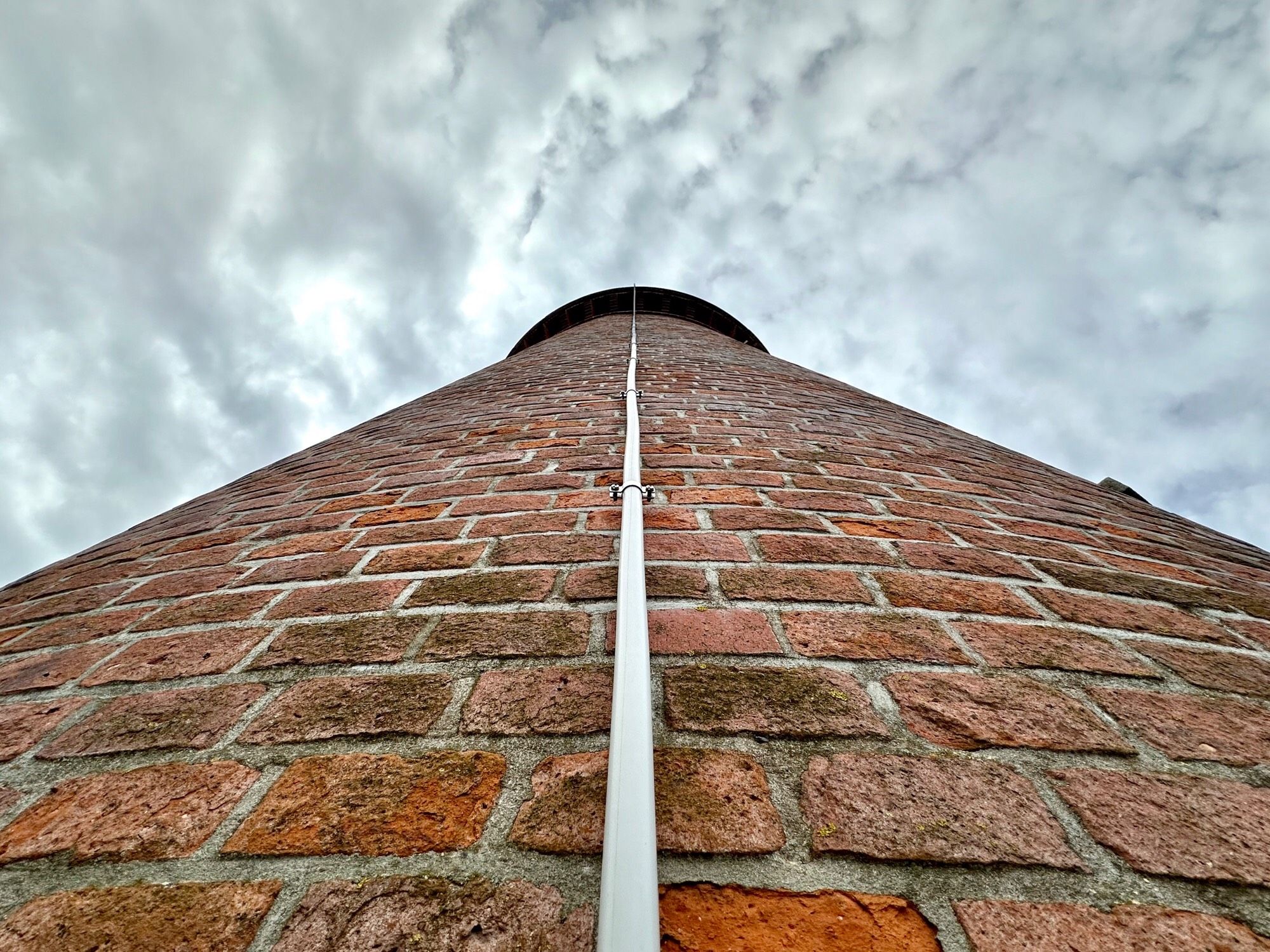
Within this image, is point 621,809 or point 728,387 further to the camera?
point 728,387

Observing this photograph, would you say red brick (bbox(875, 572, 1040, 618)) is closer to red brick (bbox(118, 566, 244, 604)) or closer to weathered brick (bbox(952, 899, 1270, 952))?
weathered brick (bbox(952, 899, 1270, 952))

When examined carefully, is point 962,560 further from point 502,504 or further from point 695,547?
point 502,504

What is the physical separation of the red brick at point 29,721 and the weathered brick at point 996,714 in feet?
3.35

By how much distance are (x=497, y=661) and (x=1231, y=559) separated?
5.77ft

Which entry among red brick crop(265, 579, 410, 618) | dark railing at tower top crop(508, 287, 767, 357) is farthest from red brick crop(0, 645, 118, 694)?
dark railing at tower top crop(508, 287, 767, 357)

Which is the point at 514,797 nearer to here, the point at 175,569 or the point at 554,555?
the point at 554,555

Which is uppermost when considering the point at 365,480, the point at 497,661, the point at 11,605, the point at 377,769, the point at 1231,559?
the point at 365,480

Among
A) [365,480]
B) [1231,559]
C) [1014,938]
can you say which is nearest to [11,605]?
[365,480]

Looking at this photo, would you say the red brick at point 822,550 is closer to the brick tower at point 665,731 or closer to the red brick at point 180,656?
the brick tower at point 665,731

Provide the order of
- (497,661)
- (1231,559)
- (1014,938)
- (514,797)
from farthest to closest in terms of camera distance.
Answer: (1231,559) < (497,661) < (514,797) < (1014,938)

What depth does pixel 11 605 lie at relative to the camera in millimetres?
1110

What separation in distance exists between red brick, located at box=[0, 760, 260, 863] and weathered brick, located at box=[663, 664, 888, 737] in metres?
0.46

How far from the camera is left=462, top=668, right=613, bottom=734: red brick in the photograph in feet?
1.90

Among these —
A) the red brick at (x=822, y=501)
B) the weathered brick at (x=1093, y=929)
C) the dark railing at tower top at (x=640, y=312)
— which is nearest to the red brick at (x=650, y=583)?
the red brick at (x=822, y=501)
